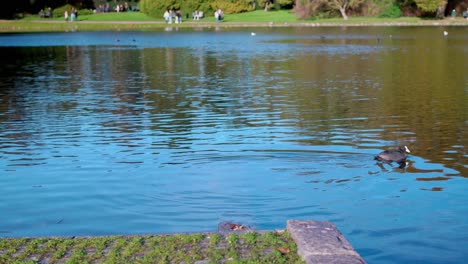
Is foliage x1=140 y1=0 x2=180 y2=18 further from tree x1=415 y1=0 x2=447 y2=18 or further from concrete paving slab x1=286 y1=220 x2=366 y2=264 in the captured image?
concrete paving slab x1=286 y1=220 x2=366 y2=264

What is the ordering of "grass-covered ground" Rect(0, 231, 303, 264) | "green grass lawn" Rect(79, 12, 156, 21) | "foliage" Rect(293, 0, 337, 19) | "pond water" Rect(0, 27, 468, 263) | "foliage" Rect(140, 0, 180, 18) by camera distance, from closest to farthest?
"grass-covered ground" Rect(0, 231, 303, 264)
"pond water" Rect(0, 27, 468, 263)
"foliage" Rect(293, 0, 337, 19)
"green grass lawn" Rect(79, 12, 156, 21)
"foliage" Rect(140, 0, 180, 18)

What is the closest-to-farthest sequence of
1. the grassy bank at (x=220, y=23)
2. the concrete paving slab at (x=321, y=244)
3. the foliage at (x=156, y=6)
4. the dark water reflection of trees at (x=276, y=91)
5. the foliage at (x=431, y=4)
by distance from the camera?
the concrete paving slab at (x=321, y=244), the dark water reflection of trees at (x=276, y=91), the grassy bank at (x=220, y=23), the foliage at (x=431, y=4), the foliage at (x=156, y=6)

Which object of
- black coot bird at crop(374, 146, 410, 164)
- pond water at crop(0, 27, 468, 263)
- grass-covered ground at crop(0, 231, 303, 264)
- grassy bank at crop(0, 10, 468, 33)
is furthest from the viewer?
grassy bank at crop(0, 10, 468, 33)

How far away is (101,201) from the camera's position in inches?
443

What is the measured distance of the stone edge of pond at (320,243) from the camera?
7.22 metres

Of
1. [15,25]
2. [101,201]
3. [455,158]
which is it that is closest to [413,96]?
[455,158]

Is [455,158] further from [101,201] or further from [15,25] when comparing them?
[15,25]

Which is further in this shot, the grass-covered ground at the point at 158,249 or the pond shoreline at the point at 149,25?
the pond shoreline at the point at 149,25

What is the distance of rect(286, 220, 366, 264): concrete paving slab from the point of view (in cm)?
721

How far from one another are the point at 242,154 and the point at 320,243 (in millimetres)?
6652

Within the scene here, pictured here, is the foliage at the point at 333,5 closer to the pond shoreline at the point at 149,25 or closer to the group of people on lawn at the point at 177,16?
the pond shoreline at the point at 149,25

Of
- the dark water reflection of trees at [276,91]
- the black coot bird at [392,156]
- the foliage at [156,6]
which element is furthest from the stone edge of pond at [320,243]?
the foliage at [156,6]

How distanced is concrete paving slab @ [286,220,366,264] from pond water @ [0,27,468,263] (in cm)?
103

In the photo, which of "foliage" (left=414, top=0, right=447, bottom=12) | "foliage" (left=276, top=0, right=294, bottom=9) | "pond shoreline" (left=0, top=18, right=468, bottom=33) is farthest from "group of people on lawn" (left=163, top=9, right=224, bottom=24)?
"foliage" (left=414, top=0, right=447, bottom=12)
